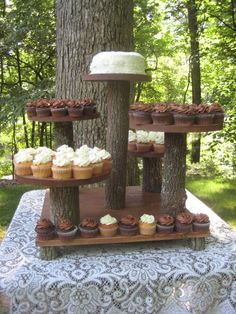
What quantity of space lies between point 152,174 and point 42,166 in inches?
38.9

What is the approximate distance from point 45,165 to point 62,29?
53.7 inches

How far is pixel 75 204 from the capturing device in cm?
192

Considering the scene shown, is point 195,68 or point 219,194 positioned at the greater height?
point 195,68

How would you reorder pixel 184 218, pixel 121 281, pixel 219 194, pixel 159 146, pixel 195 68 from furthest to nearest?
pixel 195 68
pixel 219 194
pixel 159 146
pixel 184 218
pixel 121 281

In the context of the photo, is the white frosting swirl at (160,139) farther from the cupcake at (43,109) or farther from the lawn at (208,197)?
the lawn at (208,197)

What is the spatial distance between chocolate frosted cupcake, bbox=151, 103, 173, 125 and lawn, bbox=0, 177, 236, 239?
223cm

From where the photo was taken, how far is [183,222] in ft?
6.05

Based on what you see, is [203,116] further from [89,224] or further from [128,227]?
[89,224]

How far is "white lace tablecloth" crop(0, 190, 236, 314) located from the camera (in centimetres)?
160

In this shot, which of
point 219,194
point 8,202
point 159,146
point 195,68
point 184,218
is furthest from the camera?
point 195,68

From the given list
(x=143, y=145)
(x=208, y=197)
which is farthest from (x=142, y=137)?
(x=208, y=197)

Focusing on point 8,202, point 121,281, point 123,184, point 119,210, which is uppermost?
point 123,184

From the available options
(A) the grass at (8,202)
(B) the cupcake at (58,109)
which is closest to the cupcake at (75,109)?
(B) the cupcake at (58,109)

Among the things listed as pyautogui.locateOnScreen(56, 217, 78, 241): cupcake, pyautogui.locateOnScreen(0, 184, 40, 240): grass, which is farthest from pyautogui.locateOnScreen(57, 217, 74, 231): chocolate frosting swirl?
pyautogui.locateOnScreen(0, 184, 40, 240): grass
